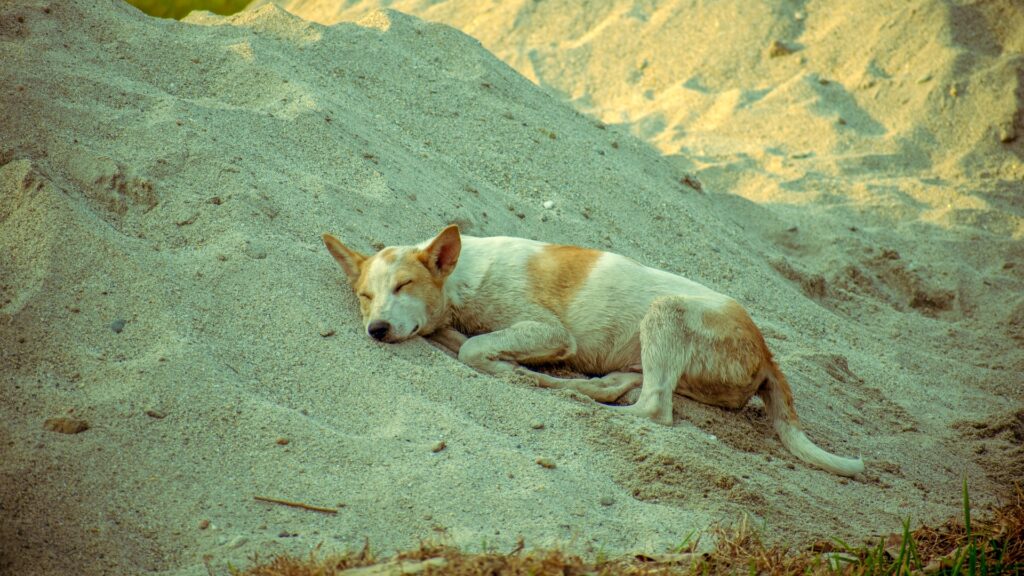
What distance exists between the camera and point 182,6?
339 inches

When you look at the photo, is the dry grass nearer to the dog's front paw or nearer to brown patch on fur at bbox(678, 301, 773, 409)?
the dog's front paw

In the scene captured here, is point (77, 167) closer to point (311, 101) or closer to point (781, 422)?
point (311, 101)

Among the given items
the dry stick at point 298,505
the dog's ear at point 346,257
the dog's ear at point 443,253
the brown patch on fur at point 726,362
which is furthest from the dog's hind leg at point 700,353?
the dry stick at point 298,505

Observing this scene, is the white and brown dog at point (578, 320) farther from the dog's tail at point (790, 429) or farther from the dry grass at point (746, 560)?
the dry grass at point (746, 560)

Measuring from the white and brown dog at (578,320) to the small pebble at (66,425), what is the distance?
4.70ft

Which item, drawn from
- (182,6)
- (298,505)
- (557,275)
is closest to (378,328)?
(557,275)

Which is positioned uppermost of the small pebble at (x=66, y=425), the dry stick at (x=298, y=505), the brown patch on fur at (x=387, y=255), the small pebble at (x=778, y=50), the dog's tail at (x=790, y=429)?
the small pebble at (x=778, y=50)

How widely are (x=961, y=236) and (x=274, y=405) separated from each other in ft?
20.0

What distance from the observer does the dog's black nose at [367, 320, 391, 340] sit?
4387mm

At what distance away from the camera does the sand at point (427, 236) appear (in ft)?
10.7

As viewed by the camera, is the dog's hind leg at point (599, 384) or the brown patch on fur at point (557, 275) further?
the brown patch on fur at point (557, 275)

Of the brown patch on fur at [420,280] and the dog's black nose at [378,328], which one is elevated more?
the brown patch on fur at [420,280]

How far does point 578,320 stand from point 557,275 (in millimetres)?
290

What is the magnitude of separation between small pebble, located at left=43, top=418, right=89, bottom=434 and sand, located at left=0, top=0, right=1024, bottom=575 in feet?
0.04
